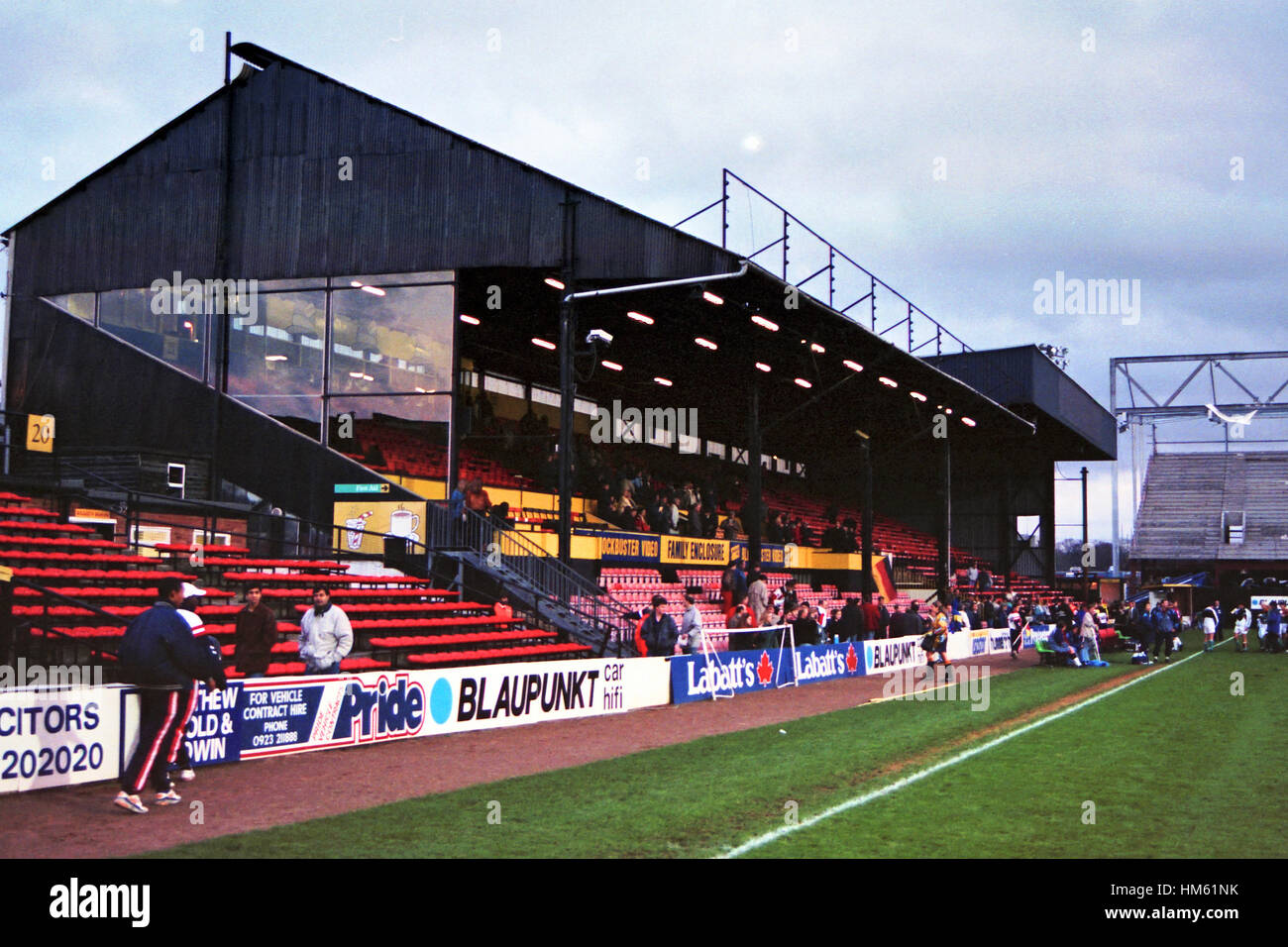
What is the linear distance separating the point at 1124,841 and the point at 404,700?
918cm

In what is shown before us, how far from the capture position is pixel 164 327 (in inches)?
1033

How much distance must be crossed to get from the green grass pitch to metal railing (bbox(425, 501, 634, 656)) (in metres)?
7.42

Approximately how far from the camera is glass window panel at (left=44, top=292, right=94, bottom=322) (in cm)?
2695

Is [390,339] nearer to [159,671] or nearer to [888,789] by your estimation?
[159,671]

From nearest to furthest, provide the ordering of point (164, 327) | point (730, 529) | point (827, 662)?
point (164, 327) → point (827, 662) → point (730, 529)

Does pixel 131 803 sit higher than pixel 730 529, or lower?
lower

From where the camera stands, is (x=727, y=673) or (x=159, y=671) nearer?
(x=159, y=671)

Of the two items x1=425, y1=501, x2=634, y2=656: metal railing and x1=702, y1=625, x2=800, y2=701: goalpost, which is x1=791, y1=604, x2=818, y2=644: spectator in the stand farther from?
x1=425, y1=501, x2=634, y2=656: metal railing

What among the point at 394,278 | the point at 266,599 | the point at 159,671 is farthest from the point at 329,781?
the point at 394,278

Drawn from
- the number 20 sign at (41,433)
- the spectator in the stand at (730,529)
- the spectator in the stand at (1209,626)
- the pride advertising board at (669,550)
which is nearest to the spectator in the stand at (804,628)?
the pride advertising board at (669,550)

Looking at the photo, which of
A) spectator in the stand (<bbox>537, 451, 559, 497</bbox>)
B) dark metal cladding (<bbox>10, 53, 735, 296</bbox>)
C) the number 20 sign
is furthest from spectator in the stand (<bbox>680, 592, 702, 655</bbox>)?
the number 20 sign

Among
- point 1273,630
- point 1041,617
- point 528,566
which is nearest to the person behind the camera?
point 528,566

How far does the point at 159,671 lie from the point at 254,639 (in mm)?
4443

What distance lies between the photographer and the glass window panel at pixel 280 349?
25.6m
